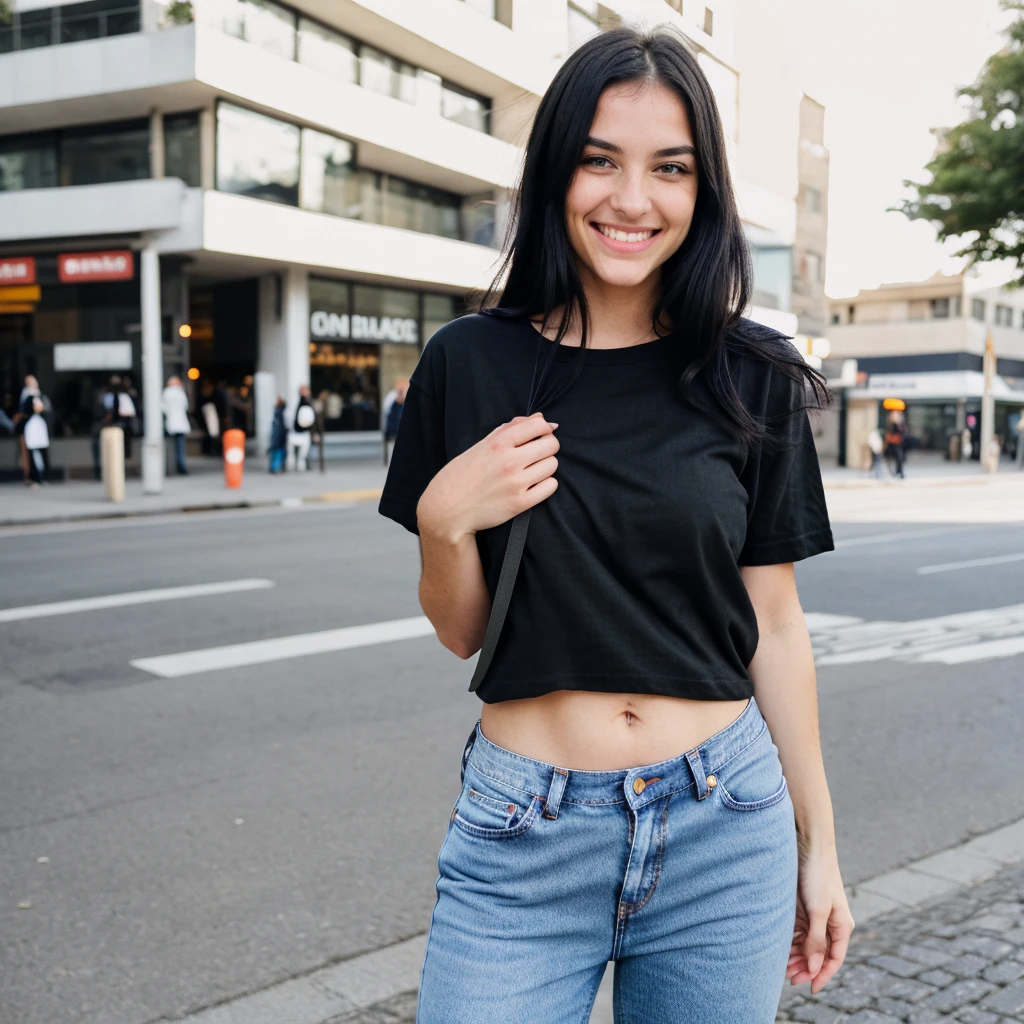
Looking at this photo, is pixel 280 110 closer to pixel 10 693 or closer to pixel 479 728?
pixel 10 693

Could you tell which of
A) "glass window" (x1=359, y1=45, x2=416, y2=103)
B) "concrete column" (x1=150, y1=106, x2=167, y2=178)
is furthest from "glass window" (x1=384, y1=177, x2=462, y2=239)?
"concrete column" (x1=150, y1=106, x2=167, y2=178)

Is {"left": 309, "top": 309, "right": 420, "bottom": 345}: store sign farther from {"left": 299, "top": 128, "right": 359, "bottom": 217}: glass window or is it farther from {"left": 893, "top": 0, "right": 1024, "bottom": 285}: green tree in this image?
{"left": 893, "top": 0, "right": 1024, "bottom": 285}: green tree

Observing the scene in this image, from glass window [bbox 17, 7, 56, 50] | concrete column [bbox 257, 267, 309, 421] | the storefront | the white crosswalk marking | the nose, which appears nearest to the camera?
the nose

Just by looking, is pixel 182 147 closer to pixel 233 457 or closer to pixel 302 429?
pixel 302 429

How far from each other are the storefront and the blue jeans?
1064 inches

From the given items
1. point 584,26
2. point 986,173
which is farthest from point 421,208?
point 584,26

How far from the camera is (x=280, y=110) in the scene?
25234 millimetres

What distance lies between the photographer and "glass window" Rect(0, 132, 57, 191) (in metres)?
26.1

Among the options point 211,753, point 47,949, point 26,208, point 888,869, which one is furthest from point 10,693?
point 26,208

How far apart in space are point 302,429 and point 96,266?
5.33 m

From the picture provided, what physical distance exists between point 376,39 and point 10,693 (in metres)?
25.0

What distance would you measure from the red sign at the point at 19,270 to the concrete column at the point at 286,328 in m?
6.12

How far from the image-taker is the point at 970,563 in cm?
1226

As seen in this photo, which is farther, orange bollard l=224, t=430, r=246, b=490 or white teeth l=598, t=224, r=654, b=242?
orange bollard l=224, t=430, r=246, b=490
